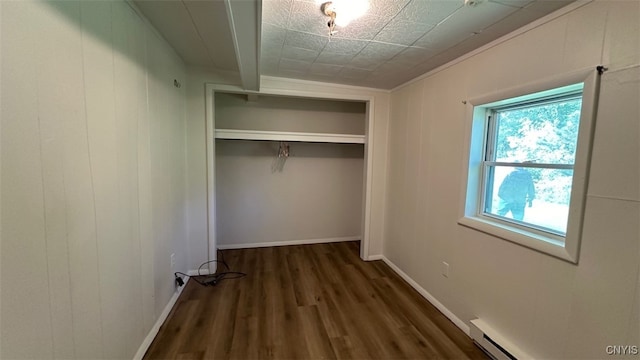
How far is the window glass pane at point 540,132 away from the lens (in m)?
1.46

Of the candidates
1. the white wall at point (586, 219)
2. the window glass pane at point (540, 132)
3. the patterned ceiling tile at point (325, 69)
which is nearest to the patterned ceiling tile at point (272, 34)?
the patterned ceiling tile at point (325, 69)

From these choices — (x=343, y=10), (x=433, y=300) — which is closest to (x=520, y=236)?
(x=433, y=300)

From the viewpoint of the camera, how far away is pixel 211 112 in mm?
2705

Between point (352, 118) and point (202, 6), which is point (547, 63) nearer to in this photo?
point (202, 6)

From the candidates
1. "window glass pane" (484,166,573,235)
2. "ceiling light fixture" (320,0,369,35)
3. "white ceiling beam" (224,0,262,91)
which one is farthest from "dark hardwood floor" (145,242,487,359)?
"ceiling light fixture" (320,0,369,35)

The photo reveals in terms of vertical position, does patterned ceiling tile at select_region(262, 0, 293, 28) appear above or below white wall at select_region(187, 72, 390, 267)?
above

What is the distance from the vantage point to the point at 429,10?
1.47 meters

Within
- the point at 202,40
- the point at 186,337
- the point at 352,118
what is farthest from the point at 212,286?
the point at 352,118

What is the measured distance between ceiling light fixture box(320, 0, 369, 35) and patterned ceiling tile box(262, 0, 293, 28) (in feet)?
0.73

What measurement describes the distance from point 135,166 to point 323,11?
1587 mm

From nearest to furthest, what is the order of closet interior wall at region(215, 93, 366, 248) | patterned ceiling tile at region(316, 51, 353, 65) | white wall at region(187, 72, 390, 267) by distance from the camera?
patterned ceiling tile at region(316, 51, 353, 65)
white wall at region(187, 72, 390, 267)
closet interior wall at region(215, 93, 366, 248)

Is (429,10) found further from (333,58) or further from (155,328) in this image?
(155,328)

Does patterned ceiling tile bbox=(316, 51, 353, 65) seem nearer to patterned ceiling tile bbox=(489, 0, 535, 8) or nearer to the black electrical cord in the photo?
patterned ceiling tile bbox=(489, 0, 535, 8)

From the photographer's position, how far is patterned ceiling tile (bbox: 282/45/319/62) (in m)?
2.10
